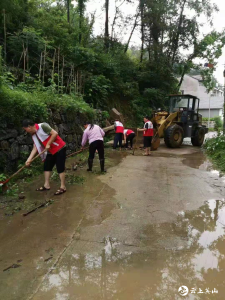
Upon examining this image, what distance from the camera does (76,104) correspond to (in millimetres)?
8633

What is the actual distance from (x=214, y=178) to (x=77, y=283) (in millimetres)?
4997

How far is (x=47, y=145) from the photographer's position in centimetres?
446

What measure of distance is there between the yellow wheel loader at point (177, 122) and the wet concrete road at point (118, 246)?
18.5 feet

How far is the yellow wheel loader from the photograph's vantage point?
10562 mm

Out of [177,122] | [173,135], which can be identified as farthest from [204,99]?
[173,135]

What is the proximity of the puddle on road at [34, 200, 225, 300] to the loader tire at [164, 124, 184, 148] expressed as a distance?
7.50m

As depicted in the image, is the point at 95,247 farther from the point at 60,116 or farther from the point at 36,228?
the point at 60,116

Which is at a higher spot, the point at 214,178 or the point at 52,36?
the point at 52,36

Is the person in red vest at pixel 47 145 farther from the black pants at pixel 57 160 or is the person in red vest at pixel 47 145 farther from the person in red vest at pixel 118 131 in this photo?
the person in red vest at pixel 118 131

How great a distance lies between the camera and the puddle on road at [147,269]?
210cm

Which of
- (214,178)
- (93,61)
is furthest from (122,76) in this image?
(214,178)

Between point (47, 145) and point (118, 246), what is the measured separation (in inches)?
97.0

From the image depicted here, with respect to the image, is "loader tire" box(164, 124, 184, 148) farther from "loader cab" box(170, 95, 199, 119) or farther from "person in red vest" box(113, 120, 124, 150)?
"person in red vest" box(113, 120, 124, 150)

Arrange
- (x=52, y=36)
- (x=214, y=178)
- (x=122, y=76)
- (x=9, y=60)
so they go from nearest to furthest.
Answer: (x=214, y=178) → (x=9, y=60) → (x=52, y=36) → (x=122, y=76)
